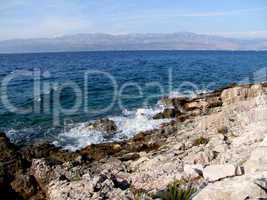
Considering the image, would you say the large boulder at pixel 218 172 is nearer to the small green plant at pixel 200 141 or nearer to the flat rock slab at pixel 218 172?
the flat rock slab at pixel 218 172

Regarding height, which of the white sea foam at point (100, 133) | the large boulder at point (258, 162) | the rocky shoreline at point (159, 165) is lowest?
the white sea foam at point (100, 133)

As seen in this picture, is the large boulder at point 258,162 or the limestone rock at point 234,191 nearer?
the limestone rock at point 234,191

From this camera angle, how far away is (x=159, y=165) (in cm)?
1455

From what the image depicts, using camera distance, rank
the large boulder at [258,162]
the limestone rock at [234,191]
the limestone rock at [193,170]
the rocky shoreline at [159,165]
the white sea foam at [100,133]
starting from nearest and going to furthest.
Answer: the limestone rock at [234,191] < the large boulder at [258,162] < the rocky shoreline at [159,165] < the limestone rock at [193,170] < the white sea foam at [100,133]

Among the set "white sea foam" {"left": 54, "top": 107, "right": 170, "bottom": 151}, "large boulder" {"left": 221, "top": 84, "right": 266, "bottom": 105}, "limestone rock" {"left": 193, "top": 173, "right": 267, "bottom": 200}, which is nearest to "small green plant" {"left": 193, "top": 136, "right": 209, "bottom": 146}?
"white sea foam" {"left": 54, "top": 107, "right": 170, "bottom": 151}

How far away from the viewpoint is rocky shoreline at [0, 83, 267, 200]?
37.2 ft

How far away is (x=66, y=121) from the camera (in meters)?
29.2

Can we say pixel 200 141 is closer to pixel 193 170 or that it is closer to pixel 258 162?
pixel 193 170

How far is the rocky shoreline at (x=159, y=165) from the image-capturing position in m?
11.3

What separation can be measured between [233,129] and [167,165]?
4.66m

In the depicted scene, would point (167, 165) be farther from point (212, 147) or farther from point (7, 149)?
point (7, 149)

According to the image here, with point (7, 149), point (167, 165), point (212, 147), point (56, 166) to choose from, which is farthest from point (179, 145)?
point (7, 149)

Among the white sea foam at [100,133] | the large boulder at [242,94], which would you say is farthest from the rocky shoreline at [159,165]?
the large boulder at [242,94]

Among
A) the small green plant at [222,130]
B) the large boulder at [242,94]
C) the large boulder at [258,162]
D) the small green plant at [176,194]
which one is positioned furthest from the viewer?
the large boulder at [242,94]
